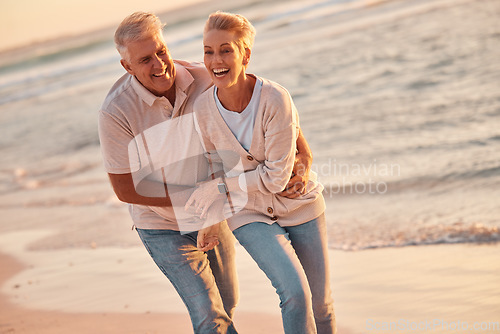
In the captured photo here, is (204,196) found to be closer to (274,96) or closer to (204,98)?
(204,98)

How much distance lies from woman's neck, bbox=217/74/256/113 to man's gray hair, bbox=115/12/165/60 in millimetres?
428

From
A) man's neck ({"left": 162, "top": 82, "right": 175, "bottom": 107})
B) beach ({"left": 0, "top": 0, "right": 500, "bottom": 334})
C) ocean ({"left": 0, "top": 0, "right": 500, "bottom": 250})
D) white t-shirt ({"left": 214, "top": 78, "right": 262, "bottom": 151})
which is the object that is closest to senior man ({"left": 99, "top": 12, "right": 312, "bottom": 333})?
man's neck ({"left": 162, "top": 82, "right": 175, "bottom": 107})

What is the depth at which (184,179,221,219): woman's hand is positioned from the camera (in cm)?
268

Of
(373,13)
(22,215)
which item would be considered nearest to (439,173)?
(22,215)

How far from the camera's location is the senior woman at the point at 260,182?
98.9 inches

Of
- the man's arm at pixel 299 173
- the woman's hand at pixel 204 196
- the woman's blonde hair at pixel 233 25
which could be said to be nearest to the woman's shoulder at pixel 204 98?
the woman's blonde hair at pixel 233 25

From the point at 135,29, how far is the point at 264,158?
820 millimetres

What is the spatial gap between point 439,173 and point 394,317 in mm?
2405

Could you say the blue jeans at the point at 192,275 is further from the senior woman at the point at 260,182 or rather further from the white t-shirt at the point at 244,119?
the white t-shirt at the point at 244,119

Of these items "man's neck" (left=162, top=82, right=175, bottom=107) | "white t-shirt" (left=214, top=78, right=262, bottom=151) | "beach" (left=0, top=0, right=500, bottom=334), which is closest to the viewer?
"white t-shirt" (left=214, top=78, right=262, bottom=151)

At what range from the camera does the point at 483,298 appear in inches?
137

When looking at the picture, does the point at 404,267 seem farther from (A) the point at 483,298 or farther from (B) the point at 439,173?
(B) the point at 439,173

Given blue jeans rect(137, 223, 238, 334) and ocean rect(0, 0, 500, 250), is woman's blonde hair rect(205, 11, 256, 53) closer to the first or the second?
blue jeans rect(137, 223, 238, 334)

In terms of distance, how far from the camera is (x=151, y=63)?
2.68 meters
